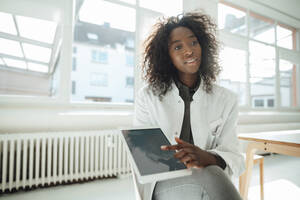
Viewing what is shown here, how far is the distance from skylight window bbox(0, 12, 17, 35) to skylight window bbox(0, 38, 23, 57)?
0.11 meters

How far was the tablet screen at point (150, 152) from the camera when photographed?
1.75ft

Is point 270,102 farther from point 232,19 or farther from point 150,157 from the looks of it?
point 150,157

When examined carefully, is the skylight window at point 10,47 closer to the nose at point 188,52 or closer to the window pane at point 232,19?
the nose at point 188,52

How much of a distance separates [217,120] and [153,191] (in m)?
0.45

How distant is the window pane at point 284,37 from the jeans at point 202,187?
193 inches

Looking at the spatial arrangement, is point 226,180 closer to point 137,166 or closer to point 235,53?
point 137,166

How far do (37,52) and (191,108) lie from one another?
7.55ft

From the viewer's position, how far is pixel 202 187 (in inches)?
23.8

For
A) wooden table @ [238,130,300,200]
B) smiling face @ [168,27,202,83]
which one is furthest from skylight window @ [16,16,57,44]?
wooden table @ [238,130,300,200]

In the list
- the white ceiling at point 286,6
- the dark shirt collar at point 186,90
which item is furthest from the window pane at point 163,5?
the dark shirt collar at point 186,90

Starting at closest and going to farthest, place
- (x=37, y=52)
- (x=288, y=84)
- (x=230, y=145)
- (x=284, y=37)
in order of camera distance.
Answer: (x=230, y=145) < (x=37, y=52) < (x=284, y=37) < (x=288, y=84)

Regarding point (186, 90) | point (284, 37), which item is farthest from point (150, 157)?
point (284, 37)

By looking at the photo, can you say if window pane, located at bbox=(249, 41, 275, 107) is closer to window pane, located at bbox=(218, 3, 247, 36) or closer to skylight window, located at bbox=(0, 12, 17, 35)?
window pane, located at bbox=(218, 3, 247, 36)

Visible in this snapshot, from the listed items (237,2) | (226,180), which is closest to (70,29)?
(226,180)
